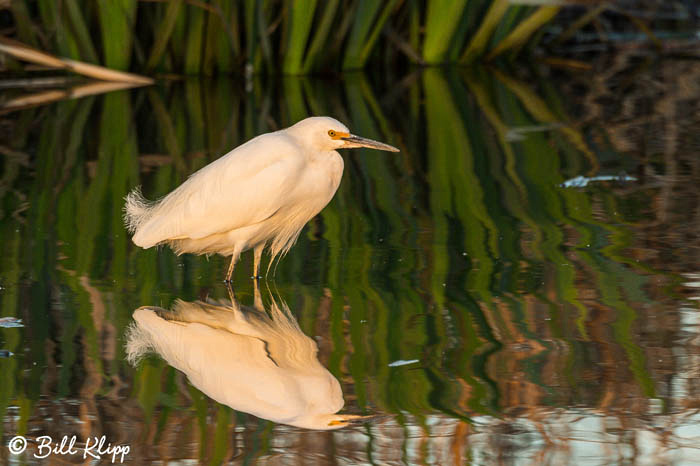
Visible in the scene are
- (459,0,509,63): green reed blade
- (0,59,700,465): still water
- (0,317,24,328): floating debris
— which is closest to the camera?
(0,59,700,465): still water

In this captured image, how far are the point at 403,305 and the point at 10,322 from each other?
136 cm

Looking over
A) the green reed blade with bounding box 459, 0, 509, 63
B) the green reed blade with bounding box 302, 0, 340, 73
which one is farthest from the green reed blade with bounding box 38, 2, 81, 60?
the green reed blade with bounding box 459, 0, 509, 63

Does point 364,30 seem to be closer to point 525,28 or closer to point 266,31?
point 266,31

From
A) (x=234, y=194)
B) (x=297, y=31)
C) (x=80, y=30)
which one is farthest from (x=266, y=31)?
(x=234, y=194)

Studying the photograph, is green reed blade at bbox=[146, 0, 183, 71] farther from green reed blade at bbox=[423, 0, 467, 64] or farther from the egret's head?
the egret's head

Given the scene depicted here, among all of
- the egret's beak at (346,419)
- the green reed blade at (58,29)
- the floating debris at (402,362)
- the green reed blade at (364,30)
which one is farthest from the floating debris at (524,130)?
the egret's beak at (346,419)

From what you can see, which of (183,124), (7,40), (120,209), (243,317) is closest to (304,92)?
(183,124)

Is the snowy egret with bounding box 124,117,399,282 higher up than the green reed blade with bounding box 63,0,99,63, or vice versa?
the green reed blade with bounding box 63,0,99,63

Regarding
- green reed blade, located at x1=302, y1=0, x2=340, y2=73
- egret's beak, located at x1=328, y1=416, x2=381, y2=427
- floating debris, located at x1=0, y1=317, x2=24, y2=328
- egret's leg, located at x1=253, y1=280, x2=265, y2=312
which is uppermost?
green reed blade, located at x1=302, y1=0, x2=340, y2=73

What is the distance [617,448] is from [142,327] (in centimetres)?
180

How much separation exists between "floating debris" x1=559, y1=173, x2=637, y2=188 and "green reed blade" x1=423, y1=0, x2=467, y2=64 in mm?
4197

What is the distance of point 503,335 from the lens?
3.91m

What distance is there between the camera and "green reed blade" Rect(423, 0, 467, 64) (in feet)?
34.7

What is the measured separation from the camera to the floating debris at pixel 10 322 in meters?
4.10
